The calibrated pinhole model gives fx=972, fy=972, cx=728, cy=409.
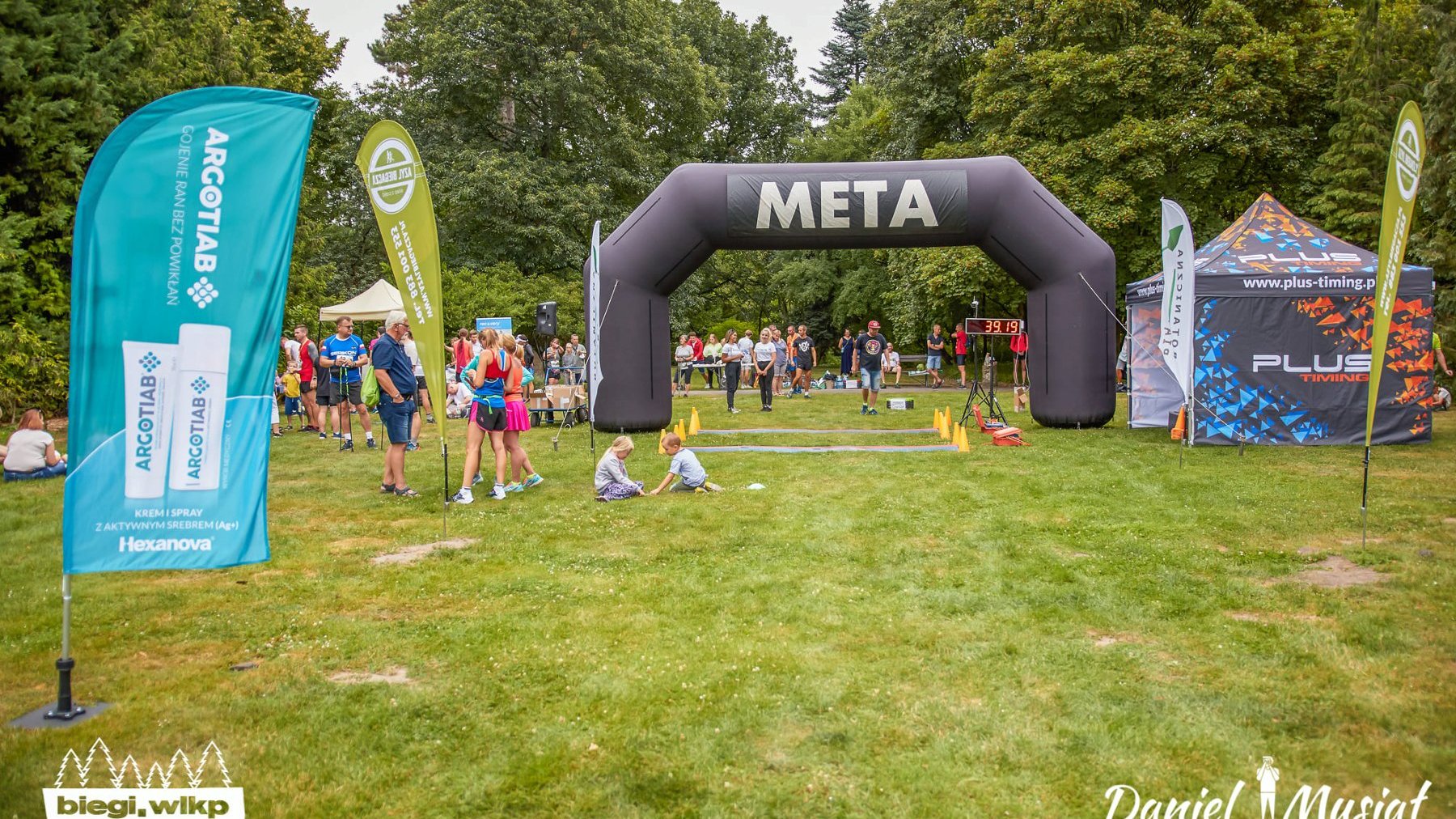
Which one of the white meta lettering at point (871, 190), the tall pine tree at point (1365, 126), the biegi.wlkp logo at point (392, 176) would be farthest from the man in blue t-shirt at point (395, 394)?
the tall pine tree at point (1365, 126)

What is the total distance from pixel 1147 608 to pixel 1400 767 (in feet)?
6.35

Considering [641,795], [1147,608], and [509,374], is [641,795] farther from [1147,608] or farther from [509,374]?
[509,374]

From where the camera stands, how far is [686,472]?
365 inches

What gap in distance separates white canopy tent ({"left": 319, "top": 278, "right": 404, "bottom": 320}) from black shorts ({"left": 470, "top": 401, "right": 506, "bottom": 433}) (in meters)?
14.4

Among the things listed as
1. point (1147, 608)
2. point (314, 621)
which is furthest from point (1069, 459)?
point (314, 621)

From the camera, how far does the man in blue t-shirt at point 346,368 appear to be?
41.5 ft

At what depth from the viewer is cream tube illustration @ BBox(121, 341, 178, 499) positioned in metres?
4.09

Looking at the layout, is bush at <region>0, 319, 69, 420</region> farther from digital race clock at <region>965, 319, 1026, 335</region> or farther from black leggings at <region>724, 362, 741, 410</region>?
digital race clock at <region>965, 319, 1026, 335</region>

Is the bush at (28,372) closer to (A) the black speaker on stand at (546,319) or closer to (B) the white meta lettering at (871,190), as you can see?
(A) the black speaker on stand at (546,319)

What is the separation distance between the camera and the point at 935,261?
2381cm

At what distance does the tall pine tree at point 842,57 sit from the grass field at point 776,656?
4464cm

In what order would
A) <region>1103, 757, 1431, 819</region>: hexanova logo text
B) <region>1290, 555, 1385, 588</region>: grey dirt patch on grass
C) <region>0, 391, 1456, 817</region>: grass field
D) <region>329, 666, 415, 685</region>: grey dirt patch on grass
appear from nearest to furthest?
<region>1103, 757, 1431, 819</region>: hexanova logo text, <region>0, 391, 1456, 817</region>: grass field, <region>329, 666, 415, 685</region>: grey dirt patch on grass, <region>1290, 555, 1385, 588</region>: grey dirt patch on grass

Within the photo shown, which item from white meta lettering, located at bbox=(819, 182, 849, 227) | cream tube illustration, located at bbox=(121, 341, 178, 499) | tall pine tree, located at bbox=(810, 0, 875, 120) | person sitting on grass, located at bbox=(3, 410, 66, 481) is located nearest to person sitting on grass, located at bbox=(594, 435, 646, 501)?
cream tube illustration, located at bbox=(121, 341, 178, 499)

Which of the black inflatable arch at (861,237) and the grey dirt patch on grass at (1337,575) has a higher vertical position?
the black inflatable arch at (861,237)
